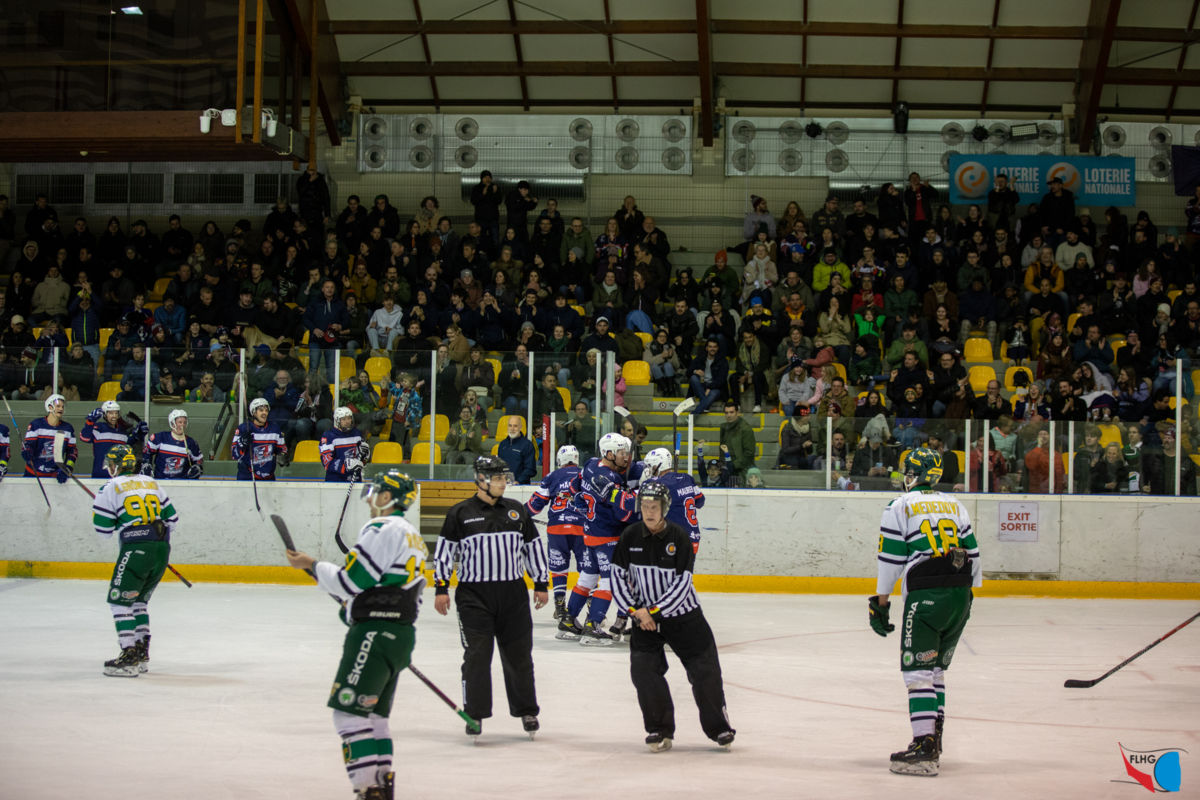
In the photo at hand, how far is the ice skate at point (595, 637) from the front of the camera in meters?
10.4

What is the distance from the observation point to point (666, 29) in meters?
19.1

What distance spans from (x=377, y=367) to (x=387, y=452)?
929 millimetres

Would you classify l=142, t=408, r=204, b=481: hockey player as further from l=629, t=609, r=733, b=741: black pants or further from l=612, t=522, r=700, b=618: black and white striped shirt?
l=629, t=609, r=733, b=741: black pants

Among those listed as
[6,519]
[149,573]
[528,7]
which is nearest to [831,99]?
[528,7]

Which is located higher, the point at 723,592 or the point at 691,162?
the point at 691,162

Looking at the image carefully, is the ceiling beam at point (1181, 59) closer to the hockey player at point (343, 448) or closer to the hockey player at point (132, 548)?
the hockey player at point (343, 448)

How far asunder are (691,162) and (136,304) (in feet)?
28.9

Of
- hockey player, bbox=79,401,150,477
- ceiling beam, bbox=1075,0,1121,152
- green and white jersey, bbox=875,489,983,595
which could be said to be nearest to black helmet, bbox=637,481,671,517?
green and white jersey, bbox=875,489,983,595

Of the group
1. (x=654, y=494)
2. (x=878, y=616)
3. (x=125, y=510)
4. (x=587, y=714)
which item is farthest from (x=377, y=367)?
(x=878, y=616)

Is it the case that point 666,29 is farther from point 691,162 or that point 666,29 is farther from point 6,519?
point 6,519

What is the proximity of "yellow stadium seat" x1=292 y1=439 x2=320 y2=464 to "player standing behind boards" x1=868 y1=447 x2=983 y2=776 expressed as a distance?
8459mm

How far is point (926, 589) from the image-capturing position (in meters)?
6.56

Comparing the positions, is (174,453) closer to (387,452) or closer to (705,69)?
(387,452)

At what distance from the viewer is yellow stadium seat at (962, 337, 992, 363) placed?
1753 centimetres
